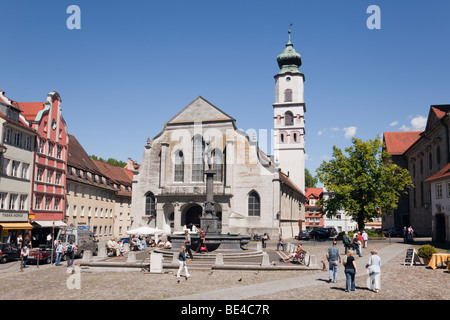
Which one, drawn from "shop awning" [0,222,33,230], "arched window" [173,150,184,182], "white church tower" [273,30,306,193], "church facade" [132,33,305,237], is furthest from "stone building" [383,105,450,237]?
"shop awning" [0,222,33,230]

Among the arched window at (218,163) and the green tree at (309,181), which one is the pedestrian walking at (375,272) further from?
the green tree at (309,181)

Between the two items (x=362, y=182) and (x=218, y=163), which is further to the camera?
(x=218, y=163)

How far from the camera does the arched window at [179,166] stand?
51.7 metres

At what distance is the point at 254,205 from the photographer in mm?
49281

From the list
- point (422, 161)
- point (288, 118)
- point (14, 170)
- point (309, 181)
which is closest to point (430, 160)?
point (422, 161)

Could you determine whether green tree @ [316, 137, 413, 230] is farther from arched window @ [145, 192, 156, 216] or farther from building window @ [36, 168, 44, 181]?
building window @ [36, 168, 44, 181]

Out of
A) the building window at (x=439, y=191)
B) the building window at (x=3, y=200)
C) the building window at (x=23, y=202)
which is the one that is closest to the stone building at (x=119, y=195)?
the building window at (x=23, y=202)

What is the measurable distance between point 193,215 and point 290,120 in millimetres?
32769

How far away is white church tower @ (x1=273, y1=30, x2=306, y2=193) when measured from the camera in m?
74.5

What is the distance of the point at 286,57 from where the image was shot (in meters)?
77.7

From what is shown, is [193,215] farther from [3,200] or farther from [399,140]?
[399,140]

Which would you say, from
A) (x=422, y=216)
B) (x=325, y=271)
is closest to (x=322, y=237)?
(x=422, y=216)
